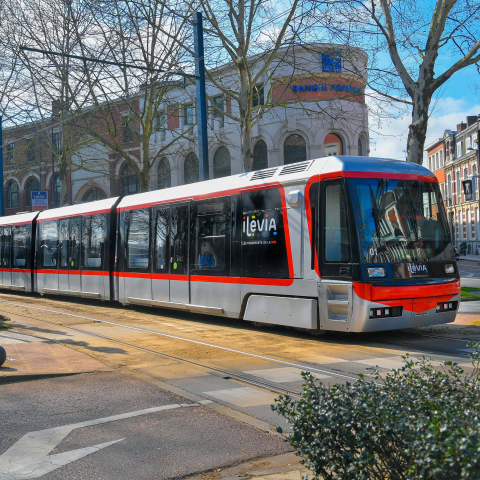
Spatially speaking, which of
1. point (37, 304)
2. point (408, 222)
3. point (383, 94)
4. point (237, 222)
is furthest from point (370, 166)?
point (37, 304)

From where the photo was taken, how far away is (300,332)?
11344 millimetres

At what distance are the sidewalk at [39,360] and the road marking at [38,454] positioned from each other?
218cm

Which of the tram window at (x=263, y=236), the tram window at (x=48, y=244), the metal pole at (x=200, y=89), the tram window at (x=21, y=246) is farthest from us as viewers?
the tram window at (x=21, y=246)

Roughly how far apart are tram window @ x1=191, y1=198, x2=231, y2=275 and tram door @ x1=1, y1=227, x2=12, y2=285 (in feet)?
42.3

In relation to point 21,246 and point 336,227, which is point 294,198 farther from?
point 21,246

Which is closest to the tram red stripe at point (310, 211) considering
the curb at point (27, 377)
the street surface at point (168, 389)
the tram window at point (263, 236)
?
the tram window at point (263, 236)

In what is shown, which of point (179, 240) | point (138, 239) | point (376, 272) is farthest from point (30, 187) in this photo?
point (376, 272)

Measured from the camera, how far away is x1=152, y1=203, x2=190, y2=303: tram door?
1334 centimetres

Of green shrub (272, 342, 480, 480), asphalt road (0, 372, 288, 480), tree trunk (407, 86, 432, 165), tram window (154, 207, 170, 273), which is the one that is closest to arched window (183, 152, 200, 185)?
tram window (154, 207, 170, 273)

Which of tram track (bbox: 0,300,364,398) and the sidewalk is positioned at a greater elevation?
the sidewalk

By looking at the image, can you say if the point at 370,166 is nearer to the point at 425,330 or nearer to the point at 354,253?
the point at 354,253

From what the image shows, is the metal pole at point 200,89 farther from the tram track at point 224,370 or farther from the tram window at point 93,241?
the tram track at point 224,370

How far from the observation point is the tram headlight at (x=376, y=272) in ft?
30.8

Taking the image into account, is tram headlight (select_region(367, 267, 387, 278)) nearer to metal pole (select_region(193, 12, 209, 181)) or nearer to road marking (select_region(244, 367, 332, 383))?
road marking (select_region(244, 367, 332, 383))
